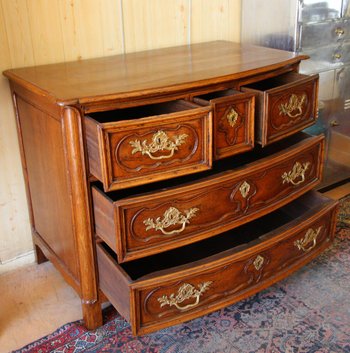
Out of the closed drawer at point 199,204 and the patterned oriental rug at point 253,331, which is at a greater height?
the closed drawer at point 199,204

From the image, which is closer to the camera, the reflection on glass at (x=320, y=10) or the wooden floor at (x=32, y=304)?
the wooden floor at (x=32, y=304)

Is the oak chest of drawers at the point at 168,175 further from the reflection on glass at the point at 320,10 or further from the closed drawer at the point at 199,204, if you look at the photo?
the reflection on glass at the point at 320,10

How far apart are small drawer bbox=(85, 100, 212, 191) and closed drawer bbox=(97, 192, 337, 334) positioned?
11.8 inches

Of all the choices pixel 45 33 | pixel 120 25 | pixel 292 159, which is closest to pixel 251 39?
pixel 120 25

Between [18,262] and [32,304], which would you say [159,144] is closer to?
[32,304]

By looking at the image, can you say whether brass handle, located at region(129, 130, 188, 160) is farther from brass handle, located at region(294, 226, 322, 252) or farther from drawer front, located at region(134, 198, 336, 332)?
brass handle, located at region(294, 226, 322, 252)

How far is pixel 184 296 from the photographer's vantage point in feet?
5.19

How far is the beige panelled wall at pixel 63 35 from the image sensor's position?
1.88 meters

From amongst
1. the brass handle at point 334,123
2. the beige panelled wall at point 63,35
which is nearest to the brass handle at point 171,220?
the beige panelled wall at point 63,35

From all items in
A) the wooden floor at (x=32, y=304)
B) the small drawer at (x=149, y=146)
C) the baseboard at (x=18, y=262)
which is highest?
the small drawer at (x=149, y=146)

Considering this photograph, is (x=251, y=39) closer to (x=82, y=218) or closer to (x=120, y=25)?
(x=120, y=25)

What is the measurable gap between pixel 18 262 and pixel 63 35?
0.96m

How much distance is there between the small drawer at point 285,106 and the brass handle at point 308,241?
386 millimetres

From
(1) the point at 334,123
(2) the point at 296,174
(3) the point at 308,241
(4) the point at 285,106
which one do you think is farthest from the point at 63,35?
(1) the point at 334,123
